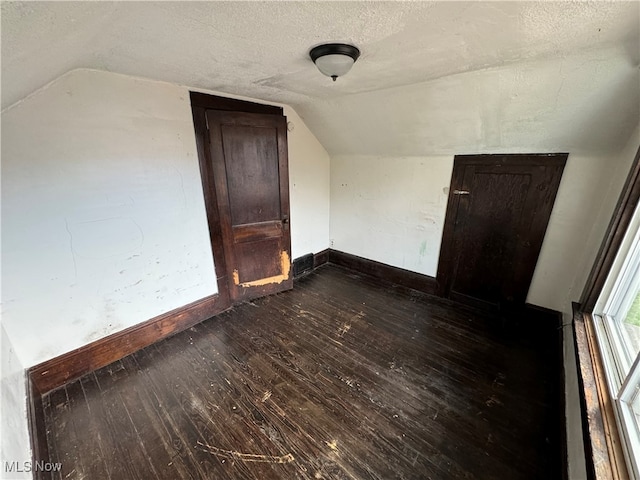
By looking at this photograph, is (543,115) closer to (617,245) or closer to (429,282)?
(617,245)

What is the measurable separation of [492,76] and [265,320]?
2.54 metres

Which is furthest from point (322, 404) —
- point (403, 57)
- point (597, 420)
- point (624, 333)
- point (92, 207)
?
point (403, 57)

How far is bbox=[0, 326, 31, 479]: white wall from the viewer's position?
0.97 m

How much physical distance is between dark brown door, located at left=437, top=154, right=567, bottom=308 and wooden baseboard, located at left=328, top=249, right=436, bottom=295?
0.20 meters

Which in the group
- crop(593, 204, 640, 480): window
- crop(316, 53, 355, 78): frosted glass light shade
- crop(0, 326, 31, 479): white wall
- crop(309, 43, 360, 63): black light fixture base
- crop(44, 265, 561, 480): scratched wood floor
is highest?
crop(309, 43, 360, 63): black light fixture base

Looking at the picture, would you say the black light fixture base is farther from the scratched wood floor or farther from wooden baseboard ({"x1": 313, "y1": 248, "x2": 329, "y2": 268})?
wooden baseboard ({"x1": 313, "y1": 248, "x2": 329, "y2": 268})

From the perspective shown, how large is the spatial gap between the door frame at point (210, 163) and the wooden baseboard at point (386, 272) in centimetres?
158

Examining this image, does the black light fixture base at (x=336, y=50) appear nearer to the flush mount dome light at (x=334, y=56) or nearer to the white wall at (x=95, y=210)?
the flush mount dome light at (x=334, y=56)

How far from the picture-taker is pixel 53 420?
1.58 m

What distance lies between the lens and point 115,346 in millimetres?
1997

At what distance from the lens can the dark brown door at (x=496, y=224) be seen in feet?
7.36

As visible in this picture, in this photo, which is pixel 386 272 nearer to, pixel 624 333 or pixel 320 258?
pixel 320 258

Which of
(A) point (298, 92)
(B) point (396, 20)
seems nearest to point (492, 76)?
(B) point (396, 20)

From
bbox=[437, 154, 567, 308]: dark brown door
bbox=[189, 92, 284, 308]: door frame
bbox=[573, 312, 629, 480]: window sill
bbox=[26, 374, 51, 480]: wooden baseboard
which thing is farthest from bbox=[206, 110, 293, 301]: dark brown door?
bbox=[573, 312, 629, 480]: window sill
